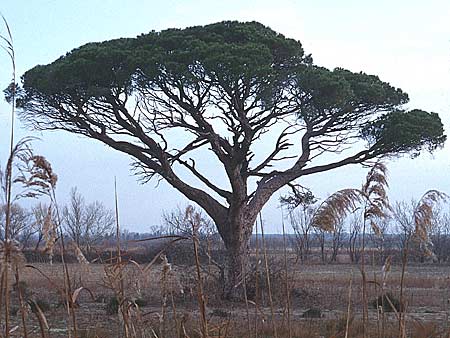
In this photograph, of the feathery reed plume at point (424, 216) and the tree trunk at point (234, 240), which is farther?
the tree trunk at point (234, 240)

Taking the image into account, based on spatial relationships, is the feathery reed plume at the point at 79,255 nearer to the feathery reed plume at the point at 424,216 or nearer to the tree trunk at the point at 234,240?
the feathery reed plume at the point at 424,216

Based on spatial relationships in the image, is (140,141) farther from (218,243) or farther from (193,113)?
(218,243)

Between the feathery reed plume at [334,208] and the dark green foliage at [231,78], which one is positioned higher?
the dark green foliage at [231,78]

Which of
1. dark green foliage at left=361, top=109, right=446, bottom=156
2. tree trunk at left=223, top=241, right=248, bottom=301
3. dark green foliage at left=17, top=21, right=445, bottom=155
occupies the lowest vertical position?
tree trunk at left=223, top=241, right=248, bottom=301

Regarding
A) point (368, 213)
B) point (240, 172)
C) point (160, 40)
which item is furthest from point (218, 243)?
point (368, 213)

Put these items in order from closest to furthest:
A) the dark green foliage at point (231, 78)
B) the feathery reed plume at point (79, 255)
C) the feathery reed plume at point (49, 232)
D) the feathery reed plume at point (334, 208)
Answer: the feathery reed plume at point (49, 232) < the feathery reed plume at point (79, 255) < the feathery reed plume at point (334, 208) < the dark green foliage at point (231, 78)

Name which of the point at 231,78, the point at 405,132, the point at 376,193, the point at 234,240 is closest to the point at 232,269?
the point at 234,240

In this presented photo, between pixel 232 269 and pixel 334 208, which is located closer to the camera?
pixel 334 208

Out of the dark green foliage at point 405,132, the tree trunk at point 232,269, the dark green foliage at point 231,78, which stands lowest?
the tree trunk at point 232,269

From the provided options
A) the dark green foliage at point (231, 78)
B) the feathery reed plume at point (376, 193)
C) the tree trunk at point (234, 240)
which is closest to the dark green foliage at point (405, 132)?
the dark green foliage at point (231, 78)

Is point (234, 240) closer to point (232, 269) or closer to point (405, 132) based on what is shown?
point (232, 269)

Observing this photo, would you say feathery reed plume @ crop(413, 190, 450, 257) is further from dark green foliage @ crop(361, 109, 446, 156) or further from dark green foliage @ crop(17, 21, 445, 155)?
dark green foliage @ crop(361, 109, 446, 156)

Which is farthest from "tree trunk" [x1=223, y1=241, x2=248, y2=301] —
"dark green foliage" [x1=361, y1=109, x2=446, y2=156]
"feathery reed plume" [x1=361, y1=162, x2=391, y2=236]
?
"feathery reed plume" [x1=361, y1=162, x2=391, y2=236]

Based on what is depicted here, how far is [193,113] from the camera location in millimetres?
16531
